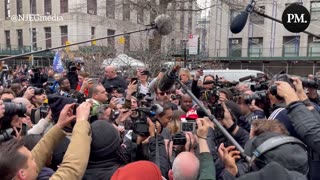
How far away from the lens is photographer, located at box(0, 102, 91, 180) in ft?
6.39

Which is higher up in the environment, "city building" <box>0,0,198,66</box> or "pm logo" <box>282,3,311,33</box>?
"city building" <box>0,0,198,66</box>

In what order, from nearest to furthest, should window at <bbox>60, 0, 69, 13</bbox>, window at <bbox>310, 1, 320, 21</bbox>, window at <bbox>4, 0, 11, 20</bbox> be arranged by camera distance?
window at <bbox>310, 1, 320, 21</bbox> < window at <bbox>60, 0, 69, 13</bbox> < window at <bbox>4, 0, 11, 20</bbox>

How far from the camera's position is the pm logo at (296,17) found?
3619 mm

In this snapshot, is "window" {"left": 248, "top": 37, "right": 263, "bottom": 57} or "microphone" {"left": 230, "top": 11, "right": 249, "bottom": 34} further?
"window" {"left": 248, "top": 37, "right": 263, "bottom": 57}

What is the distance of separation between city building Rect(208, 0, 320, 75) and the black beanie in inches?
1007

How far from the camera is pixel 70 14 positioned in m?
37.3

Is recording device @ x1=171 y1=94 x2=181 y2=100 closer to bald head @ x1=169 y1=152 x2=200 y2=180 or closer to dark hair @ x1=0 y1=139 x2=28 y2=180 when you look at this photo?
bald head @ x1=169 y1=152 x2=200 y2=180

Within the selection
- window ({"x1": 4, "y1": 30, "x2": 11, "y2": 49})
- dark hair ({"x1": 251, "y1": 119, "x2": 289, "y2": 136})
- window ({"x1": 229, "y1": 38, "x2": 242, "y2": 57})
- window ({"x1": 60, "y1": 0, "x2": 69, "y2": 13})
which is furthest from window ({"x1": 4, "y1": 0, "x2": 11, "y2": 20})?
dark hair ({"x1": 251, "y1": 119, "x2": 289, "y2": 136})

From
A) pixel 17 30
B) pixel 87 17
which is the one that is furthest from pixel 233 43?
pixel 17 30

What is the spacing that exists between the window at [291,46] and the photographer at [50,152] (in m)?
30.4

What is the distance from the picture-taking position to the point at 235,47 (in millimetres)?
33406

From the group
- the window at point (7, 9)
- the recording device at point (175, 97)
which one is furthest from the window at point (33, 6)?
the recording device at point (175, 97)

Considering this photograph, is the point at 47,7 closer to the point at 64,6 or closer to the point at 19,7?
the point at 64,6

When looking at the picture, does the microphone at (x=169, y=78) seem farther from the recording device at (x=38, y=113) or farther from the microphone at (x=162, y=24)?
the microphone at (x=162, y=24)
